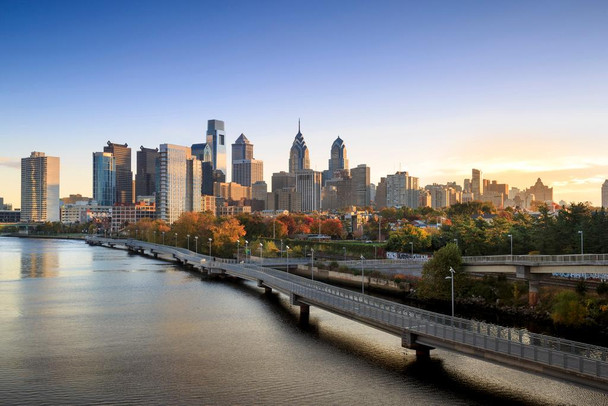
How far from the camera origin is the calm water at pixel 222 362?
3108 centimetres

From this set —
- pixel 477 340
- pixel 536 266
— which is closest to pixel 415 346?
pixel 477 340

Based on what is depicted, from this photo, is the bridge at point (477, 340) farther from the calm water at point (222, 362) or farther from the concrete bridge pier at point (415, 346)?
the calm water at point (222, 362)

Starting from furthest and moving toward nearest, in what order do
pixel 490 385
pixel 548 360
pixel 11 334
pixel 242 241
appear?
pixel 242 241 → pixel 11 334 → pixel 490 385 → pixel 548 360

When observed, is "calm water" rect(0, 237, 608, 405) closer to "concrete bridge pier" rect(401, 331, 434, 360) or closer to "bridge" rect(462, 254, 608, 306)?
"concrete bridge pier" rect(401, 331, 434, 360)

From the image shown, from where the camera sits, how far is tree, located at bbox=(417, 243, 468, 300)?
6219 cm

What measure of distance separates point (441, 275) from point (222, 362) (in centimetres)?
3296

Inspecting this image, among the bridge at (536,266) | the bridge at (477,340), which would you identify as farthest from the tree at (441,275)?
the bridge at (477,340)

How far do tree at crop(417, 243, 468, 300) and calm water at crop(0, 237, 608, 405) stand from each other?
1467 cm

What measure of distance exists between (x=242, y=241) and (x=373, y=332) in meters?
73.7

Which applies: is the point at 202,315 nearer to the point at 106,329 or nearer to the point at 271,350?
the point at 106,329

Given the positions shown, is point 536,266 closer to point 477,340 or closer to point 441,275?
point 441,275

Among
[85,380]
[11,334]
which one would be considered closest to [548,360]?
[85,380]

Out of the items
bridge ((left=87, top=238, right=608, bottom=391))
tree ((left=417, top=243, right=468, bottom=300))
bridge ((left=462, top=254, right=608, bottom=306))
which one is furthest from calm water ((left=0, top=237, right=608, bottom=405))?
bridge ((left=462, top=254, right=608, bottom=306))

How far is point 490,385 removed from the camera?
3278cm
